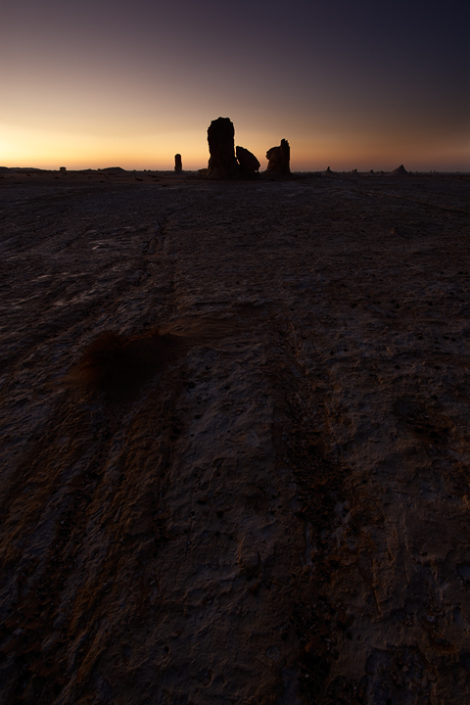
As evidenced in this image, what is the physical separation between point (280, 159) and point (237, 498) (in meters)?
36.1

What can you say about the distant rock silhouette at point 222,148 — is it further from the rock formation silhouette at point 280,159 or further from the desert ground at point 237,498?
the desert ground at point 237,498

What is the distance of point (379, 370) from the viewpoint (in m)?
3.44

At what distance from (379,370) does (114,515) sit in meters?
2.57

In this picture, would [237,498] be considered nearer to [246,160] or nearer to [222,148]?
[222,148]

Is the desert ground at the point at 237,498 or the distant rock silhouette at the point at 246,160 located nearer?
the desert ground at the point at 237,498

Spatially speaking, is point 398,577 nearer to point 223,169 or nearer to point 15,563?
point 15,563

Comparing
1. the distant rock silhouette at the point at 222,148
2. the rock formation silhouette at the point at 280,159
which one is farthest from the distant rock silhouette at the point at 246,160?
the rock formation silhouette at the point at 280,159

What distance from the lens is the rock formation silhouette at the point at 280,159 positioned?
32.7m

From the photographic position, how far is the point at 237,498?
2318mm

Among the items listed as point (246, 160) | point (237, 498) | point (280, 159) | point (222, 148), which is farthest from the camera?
point (280, 159)

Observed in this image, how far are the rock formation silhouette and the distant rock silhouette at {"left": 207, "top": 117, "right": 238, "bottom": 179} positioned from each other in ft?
15.5

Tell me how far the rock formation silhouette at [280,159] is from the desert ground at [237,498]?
32068mm

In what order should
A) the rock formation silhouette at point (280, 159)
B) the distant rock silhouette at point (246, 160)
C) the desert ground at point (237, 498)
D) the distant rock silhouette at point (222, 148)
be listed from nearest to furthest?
the desert ground at point (237, 498)
the distant rock silhouette at point (222, 148)
the distant rock silhouette at point (246, 160)
the rock formation silhouette at point (280, 159)

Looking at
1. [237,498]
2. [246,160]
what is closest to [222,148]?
[246,160]
